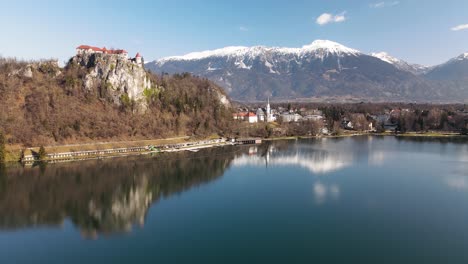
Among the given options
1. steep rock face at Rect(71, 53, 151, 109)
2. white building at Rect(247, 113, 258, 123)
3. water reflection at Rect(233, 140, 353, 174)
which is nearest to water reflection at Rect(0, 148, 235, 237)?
water reflection at Rect(233, 140, 353, 174)

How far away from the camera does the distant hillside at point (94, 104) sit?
155ft

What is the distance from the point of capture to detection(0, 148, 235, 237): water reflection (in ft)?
78.4

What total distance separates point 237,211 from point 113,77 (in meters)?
41.7

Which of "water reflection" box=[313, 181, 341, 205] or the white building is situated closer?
"water reflection" box=[313, 181, 341, 205]

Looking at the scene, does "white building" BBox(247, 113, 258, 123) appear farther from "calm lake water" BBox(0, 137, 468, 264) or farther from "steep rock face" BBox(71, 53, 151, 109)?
"calm lake water" BBox(0, 137, 468, 264)

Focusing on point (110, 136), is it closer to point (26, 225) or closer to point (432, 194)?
point (26, 225)

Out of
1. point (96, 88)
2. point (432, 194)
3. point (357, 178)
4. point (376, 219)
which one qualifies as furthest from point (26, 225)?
point (96, 88)

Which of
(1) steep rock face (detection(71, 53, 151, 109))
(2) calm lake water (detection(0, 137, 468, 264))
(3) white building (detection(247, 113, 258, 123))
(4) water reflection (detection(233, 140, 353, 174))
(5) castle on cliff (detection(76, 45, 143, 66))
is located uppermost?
(5) castle on cliff (detection(76, 45, 143, 66))

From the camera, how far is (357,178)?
34.4 m

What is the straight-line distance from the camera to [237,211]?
25047 millimetres

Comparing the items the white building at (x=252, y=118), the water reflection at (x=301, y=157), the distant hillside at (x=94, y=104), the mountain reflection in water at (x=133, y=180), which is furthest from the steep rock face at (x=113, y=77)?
the white building at (x=252, y=118)

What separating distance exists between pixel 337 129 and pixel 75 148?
50517 millimetres

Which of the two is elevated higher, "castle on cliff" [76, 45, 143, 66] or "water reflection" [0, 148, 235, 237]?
"castle on cliff" [76, 45, 143, 66]

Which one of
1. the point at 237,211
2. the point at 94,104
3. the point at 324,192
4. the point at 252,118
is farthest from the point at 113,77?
the point at 324,192
